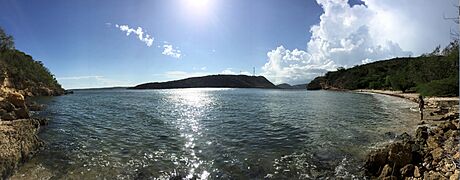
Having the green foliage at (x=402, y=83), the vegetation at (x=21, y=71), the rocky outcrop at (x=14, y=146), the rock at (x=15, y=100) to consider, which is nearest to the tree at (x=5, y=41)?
the vegetation at (x=21, y=71)

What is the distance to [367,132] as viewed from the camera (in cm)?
2216

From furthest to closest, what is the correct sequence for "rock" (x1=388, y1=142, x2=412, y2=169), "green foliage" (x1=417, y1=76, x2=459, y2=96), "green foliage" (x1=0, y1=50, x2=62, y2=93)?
"green foliage" (x1=0, y1=50, x2=62, y2=93) < "green foliage" (x1=417, y1=76, x2=459, y2=96) < "rock" (x1=388, y1=142, x2=412, y2=169)

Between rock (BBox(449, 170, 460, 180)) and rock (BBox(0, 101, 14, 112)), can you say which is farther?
rock (BBox(0, 101, 14, 112))

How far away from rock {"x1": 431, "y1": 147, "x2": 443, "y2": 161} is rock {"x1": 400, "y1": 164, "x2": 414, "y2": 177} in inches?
62.9

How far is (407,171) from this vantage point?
1130cm

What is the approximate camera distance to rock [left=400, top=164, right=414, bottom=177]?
11.2 metres

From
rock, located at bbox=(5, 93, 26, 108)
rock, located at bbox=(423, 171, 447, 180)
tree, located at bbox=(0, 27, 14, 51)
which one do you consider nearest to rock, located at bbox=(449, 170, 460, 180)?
rock, located at bbox=(423, 171, 447, 180)

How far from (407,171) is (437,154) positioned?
2.40 metres

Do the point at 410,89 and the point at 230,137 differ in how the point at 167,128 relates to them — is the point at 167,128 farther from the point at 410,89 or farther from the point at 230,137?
the point at 410,89

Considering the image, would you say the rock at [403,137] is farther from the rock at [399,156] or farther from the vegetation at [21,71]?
the vegetation at [21,71]

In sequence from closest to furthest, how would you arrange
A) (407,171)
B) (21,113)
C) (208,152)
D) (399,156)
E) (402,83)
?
1. (407,171)
2. (399,156)
3. (208,152)
4. (21,113)
5. (402,83)

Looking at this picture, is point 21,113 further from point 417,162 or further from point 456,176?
point 456,176

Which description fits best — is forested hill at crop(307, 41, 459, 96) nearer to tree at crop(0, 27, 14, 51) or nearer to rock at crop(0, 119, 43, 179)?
rock at crop(0, 119, 43, 179)

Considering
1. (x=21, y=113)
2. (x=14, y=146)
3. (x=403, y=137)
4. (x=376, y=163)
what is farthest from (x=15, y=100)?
(x=403, y=137)
